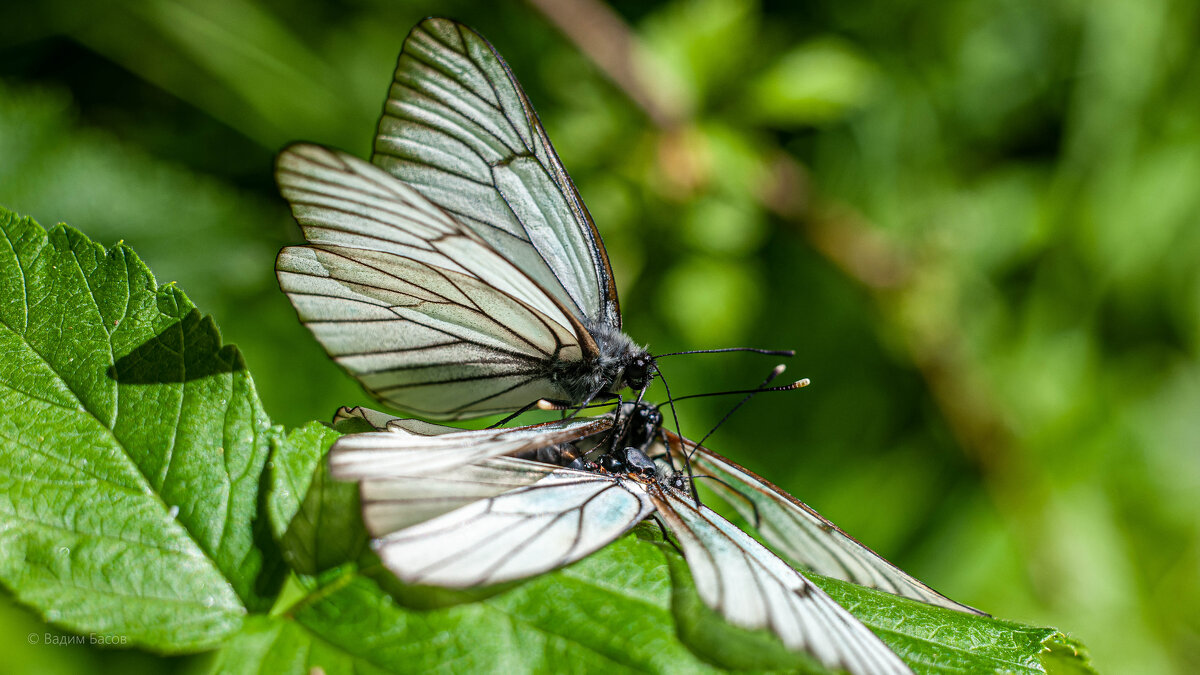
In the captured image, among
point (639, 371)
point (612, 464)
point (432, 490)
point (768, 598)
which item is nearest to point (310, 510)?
point (432, 490)

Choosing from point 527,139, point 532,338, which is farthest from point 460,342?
point 527,139

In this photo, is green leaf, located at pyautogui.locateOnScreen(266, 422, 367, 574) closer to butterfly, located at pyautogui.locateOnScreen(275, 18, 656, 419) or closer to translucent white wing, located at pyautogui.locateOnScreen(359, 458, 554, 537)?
translucent white wing, located at pyautogui.locateOnScreen(359, 458, 554, 537)

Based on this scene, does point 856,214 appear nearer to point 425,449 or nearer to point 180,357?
point 425,449

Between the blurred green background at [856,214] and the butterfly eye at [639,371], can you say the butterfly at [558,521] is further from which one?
the blurred green background at [856,214]

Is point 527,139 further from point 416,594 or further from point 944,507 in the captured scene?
point 944,507

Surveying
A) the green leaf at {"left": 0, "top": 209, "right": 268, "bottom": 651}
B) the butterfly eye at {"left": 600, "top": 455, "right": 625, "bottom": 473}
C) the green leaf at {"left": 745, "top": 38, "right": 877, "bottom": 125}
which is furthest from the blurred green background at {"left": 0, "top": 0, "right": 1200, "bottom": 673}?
the green leaf at {"left": 0, "top": 209, "right": 268, "bottom": 651}

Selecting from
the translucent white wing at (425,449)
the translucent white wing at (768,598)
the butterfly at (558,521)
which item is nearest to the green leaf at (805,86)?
the butterfly at (558,521)
